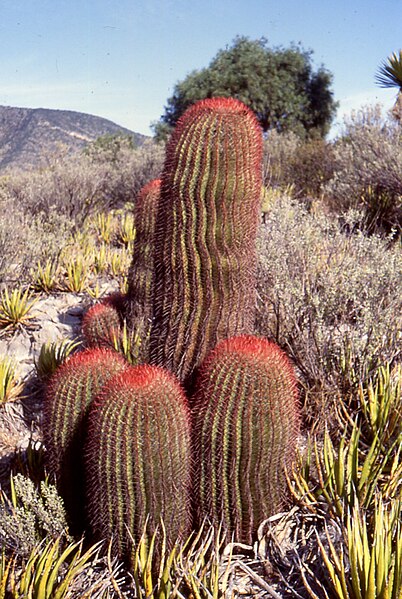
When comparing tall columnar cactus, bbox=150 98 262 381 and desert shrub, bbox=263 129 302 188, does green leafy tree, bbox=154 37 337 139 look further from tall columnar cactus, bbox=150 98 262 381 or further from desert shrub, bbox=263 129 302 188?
tall columnar cactus, bbox=150 98 262 381

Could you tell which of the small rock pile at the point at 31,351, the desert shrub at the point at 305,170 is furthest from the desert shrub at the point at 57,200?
the desert shrub at the point at 305,170

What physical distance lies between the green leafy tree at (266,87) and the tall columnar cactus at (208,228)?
23.5 meters

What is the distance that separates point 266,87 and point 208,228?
2514 cm

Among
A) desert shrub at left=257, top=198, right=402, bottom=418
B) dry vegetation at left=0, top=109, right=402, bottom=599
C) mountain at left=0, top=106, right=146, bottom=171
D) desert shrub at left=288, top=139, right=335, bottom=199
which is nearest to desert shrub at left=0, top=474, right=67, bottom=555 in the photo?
dry vegetation at left=0, top=109, right=402, bottom=599

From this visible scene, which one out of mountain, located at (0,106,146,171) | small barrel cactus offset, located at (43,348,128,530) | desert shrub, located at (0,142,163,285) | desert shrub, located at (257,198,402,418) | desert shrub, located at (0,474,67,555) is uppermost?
mountain, located at (0,106,146,171)

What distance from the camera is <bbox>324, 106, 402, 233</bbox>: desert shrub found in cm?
873

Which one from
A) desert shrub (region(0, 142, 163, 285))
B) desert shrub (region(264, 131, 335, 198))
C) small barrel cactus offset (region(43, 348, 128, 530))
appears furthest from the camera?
desert shrub (region(264, 131, 335, 198))

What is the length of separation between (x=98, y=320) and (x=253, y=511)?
8.17 ft

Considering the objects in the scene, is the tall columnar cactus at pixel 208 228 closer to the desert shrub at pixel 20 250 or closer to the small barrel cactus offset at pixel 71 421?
the small barrel cactus offset at pixel 71 421

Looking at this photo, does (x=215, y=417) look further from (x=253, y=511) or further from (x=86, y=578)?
(x=86, y=578)

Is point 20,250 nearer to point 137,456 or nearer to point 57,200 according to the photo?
point 57,200

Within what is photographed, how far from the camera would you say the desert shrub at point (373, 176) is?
873 centimetres

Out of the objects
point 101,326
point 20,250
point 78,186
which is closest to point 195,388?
point 101,326

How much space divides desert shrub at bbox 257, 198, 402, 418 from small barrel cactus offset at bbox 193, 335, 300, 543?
0.99m
